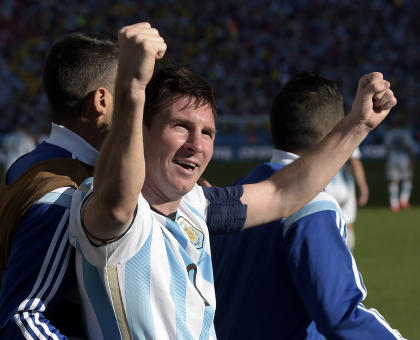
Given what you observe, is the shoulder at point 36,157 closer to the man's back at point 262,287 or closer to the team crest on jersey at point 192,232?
the team crest on jersey at point 192,232

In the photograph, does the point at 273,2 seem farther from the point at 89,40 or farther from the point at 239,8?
the point at 89,40

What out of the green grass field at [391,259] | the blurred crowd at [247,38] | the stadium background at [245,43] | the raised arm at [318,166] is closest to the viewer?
the raised arm at [318,166]

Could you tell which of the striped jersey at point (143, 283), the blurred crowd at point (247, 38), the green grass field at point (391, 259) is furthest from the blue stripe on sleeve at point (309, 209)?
the blurred crowd at point (247, 38)

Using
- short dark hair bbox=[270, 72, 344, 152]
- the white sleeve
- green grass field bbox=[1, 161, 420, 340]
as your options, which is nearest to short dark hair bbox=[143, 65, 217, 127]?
the white sleeve

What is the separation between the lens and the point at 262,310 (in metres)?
2.72

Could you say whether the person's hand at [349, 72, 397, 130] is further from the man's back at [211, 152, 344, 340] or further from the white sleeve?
the white sleeve

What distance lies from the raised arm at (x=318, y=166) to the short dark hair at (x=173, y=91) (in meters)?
0.52

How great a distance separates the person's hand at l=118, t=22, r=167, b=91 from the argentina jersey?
1.03 feet

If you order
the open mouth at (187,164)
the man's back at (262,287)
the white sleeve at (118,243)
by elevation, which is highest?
the open mouth at (187,164)

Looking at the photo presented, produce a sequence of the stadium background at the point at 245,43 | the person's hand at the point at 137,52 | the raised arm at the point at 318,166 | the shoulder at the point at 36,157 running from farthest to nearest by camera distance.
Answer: the stadium background at the point at 245,43 < the raised arm at the point at 318,166 < the shoulder at the point at 36,157 < the person's hand at the point at 137,52

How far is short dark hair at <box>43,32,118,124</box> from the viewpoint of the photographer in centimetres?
232

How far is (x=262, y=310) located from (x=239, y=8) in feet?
92.9

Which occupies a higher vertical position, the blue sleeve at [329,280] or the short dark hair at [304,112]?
the short dark hair at [304,112]

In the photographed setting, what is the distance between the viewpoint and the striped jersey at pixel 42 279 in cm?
188
